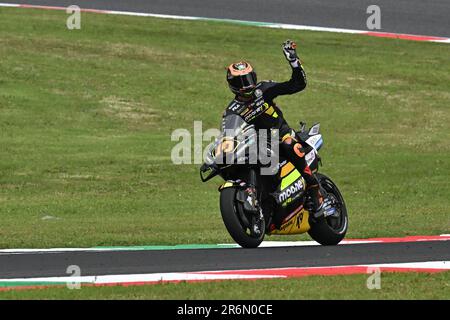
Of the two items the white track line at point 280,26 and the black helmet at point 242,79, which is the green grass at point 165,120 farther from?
the black helmet at point 242,79

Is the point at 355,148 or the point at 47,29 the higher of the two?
the point at 47,29

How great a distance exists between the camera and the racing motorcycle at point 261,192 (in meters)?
11.8

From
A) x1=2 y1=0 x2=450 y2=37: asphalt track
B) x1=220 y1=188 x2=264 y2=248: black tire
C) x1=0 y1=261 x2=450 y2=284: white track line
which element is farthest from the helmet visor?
x1=2 y1=0 x2=450 y2=37: asphalt track

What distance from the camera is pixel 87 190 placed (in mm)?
18703

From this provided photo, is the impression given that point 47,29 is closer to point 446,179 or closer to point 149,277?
point 446,179

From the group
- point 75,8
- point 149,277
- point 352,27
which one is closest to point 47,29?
point 75,8

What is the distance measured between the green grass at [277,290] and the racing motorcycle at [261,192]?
5.90 feet

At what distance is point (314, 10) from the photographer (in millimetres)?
30062

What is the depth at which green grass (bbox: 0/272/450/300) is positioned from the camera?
30.8 ft

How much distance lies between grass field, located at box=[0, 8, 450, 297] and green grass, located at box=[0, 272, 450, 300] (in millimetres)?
109

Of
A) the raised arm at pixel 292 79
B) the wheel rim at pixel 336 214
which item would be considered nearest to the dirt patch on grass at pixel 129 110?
the wheel rim at pixel 336 214

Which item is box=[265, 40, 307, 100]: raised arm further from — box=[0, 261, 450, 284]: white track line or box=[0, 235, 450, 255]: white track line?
box=[0, 261, 450, 284]: white track line

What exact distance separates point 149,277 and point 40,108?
14.3 m

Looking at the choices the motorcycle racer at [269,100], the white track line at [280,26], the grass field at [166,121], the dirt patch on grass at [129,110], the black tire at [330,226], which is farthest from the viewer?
the white track line at [280,26]
